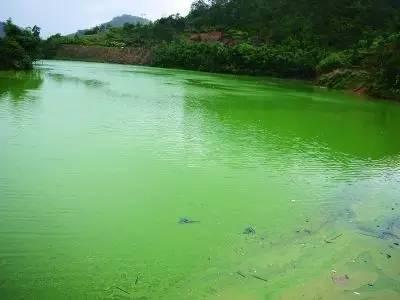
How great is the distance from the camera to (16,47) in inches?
734

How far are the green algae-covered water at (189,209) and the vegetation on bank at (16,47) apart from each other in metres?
9.89

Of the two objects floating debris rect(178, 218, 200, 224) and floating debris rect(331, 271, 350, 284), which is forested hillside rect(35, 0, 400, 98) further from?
floating debris rect(331, 271, 350, 284)

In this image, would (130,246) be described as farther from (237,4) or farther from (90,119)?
(237,4)

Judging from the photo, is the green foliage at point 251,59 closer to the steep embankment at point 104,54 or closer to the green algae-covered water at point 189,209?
the steep embankment at point 104,54

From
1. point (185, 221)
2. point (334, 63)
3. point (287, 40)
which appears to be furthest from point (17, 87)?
point (287, 40)

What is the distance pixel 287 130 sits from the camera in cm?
962

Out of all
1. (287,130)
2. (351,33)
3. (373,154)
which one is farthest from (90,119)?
(351,33)

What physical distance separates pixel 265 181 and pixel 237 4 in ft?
120

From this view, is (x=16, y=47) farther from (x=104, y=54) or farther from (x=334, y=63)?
(x=104, y=54)

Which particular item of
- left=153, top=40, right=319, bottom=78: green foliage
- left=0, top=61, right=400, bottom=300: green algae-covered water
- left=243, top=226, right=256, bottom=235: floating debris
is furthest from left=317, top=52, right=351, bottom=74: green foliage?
left=243, top=226, right=256, bottom=235: floating debris

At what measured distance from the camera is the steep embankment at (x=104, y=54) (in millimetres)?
34844

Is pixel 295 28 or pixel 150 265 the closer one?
pixel 150 265

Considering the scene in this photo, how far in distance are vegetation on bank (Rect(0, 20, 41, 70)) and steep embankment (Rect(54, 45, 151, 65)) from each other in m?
13.8

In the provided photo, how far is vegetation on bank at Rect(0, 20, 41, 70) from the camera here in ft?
60.4
